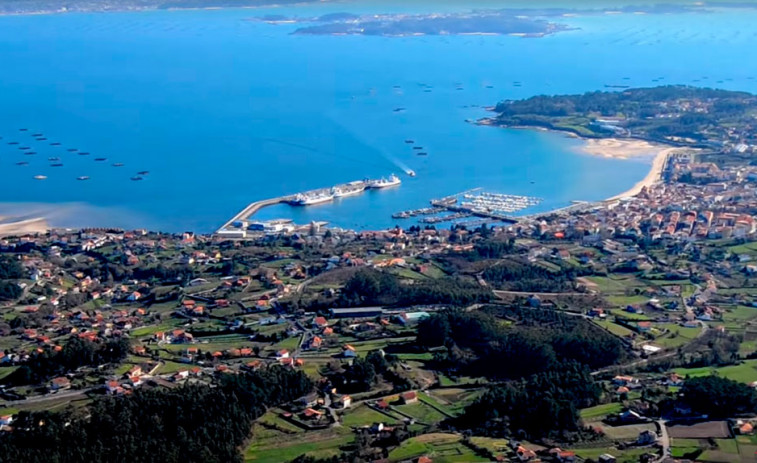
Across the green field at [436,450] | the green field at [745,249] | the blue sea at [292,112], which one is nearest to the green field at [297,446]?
the green field at [436,450]

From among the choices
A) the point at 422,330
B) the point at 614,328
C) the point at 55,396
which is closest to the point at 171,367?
the point at 55,396

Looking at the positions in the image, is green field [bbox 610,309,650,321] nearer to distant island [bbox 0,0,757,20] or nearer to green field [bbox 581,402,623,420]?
green field [bbox 581,402,623,420]

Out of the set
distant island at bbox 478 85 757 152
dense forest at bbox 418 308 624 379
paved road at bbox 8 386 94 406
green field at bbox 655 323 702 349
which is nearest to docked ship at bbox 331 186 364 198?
distant island at bbox 478 85 757 152

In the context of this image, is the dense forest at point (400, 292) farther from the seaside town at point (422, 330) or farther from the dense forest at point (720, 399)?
the dense forest at point (720, 399)

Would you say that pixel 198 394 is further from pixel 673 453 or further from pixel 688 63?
pixel 688 63

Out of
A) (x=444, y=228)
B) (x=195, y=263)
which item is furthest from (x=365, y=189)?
(x=195, y=263)

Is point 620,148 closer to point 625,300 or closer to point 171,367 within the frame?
point 625,300
